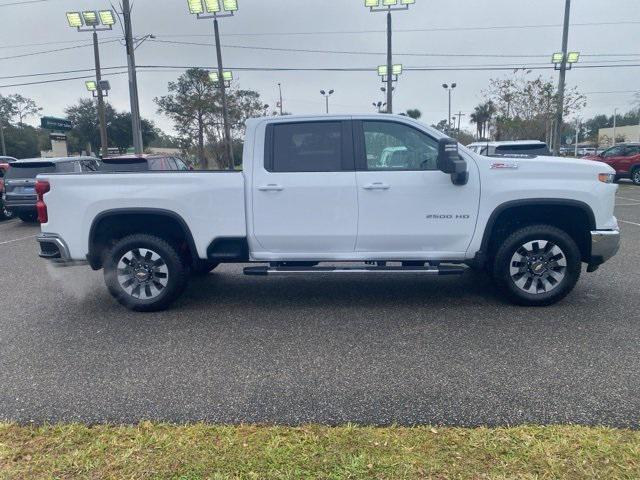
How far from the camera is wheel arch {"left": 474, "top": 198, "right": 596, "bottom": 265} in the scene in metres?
4.95

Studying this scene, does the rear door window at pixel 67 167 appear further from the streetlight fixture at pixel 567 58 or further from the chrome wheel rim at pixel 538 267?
the streetlight fixture at pixel 567 58

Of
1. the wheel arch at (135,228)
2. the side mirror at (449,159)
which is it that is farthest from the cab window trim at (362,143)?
the wheel arch at (135,228)

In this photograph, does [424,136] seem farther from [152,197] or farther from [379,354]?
[152,197]

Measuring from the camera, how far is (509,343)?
4.29 meters

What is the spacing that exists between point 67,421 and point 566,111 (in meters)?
28.2

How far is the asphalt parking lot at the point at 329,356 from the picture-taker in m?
3.28

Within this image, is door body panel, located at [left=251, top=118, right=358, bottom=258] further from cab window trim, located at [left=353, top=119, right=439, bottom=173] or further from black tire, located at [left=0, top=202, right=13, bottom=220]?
black tire, located at [left=0, top=202, right=13, bottom=220]

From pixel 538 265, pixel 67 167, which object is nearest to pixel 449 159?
pixel 538 265

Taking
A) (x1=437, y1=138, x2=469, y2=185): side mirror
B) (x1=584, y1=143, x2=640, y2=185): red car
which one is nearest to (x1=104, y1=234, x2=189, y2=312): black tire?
(x1=437, y1=138, x2=469, y2=185): side mirror

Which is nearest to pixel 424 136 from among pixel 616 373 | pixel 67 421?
pixel 616 373

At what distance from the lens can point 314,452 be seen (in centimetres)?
279

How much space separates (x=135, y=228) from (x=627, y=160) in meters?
22.0

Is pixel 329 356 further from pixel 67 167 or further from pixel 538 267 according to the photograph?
pixel 67 167

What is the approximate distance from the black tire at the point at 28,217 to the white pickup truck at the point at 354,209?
940cm
